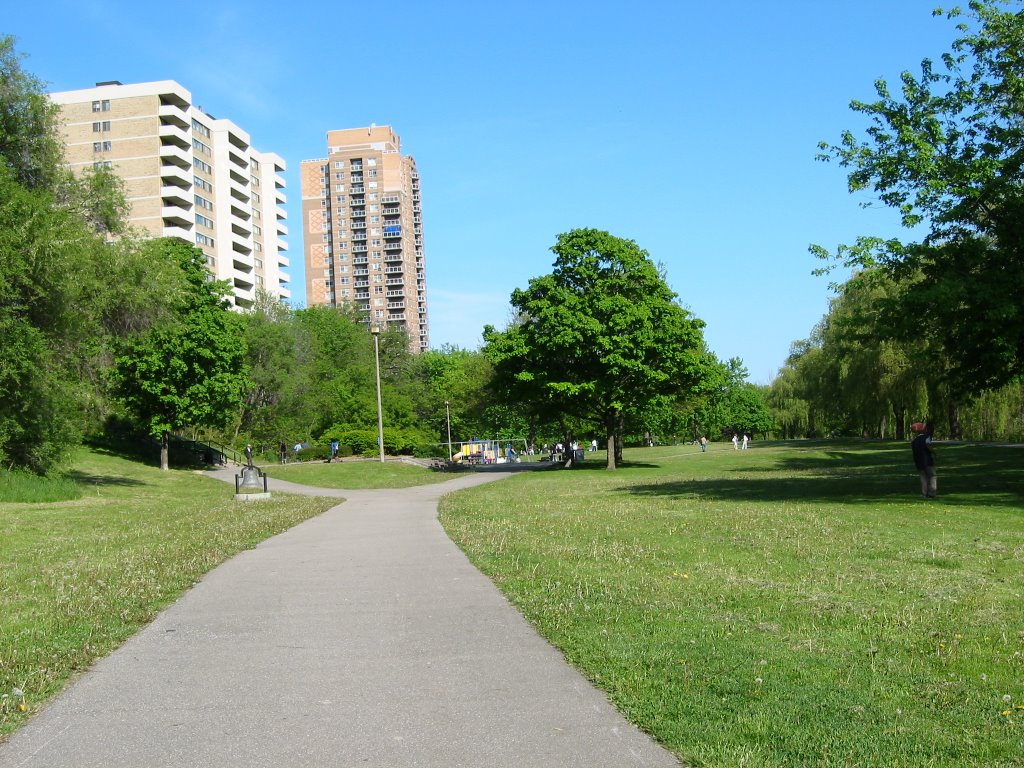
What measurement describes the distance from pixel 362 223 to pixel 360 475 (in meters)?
130

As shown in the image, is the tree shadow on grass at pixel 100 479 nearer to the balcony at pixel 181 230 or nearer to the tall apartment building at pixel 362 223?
the balcony at pixel 181 230

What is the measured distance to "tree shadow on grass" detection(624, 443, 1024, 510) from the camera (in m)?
21.5

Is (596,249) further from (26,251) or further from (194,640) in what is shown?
(194,640)

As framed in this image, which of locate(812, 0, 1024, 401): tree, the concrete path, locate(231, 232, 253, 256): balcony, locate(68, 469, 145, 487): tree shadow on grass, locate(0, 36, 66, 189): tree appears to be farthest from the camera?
locate(231, 232, 253, 256): balcony

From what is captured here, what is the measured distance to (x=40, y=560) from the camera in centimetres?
1250

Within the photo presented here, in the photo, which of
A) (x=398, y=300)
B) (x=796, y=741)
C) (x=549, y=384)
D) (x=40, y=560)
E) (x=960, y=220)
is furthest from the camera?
Result: (x=398, y=300)

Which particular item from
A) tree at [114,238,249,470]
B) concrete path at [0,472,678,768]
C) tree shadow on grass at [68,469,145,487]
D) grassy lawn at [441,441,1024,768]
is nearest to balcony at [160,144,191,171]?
tree at [114,238,249,470]

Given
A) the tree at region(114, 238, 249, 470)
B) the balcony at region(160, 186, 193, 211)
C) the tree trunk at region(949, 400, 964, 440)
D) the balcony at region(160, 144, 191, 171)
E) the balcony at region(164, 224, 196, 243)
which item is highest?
the balcony at region(160, 144, 191, 171)

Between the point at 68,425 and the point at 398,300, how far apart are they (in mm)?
137989

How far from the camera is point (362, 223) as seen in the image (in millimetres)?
165375

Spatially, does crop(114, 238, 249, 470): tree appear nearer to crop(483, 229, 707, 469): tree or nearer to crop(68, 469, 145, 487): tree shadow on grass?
crop(68, 469, 145, 487): tree shadow on grass

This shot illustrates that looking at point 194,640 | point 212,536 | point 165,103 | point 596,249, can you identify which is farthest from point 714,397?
point 165,103

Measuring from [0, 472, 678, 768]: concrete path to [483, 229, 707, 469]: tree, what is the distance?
3358 centimetres

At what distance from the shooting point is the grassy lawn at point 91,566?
21.7 feet
